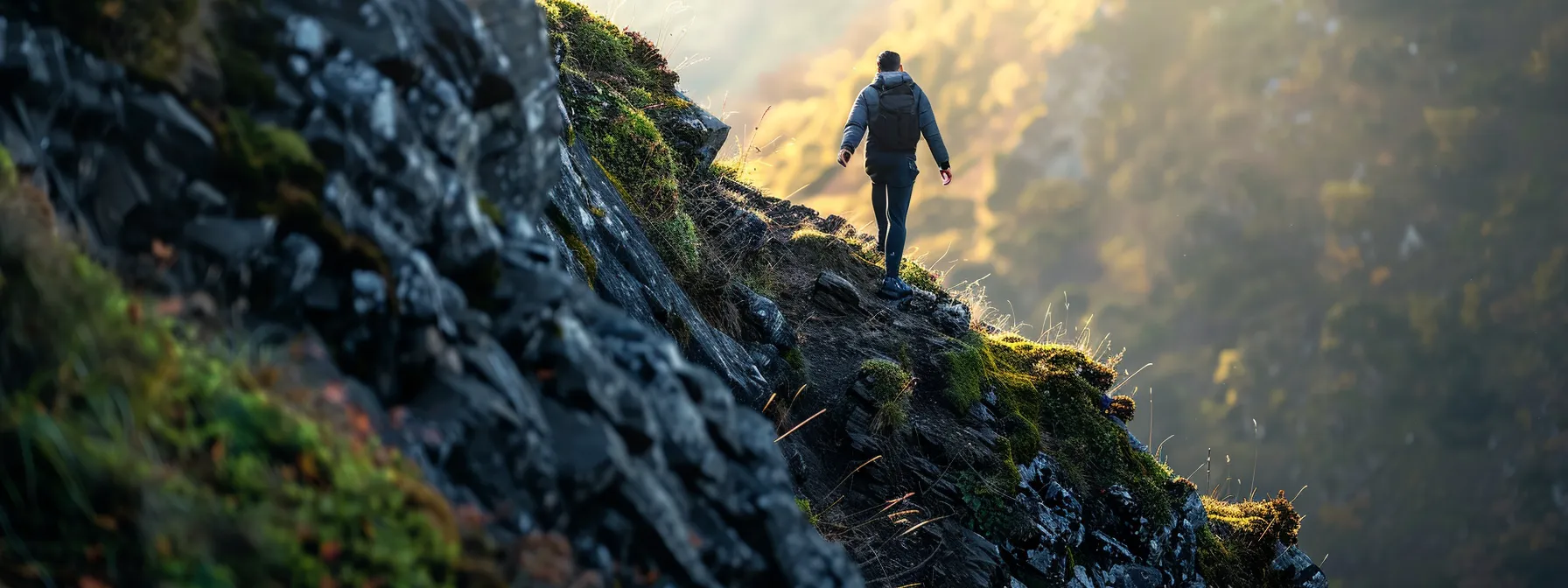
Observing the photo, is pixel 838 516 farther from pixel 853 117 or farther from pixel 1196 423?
pixel 1196 423

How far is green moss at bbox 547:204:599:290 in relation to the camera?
5960 millimetres

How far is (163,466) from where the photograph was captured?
1.96m

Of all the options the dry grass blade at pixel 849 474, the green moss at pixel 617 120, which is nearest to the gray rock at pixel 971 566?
the dry grass blade at pixel 849 474

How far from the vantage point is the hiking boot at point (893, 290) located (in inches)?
459

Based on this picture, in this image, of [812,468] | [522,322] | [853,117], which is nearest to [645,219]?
[812,468]

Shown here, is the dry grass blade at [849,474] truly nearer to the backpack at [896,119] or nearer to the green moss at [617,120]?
the green moss at [617,120]

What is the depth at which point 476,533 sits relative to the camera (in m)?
2.32

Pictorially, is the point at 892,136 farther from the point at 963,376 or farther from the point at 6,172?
the point at 6,172

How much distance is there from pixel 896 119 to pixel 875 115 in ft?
0.89

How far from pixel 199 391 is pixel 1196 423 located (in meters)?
189

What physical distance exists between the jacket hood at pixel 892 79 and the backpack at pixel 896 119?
0.12ft

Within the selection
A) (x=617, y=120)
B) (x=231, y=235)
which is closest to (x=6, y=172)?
(x=231, y=235)

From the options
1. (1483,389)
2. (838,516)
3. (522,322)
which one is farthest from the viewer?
(1483,389)

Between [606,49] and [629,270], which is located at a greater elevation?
[606,49]
